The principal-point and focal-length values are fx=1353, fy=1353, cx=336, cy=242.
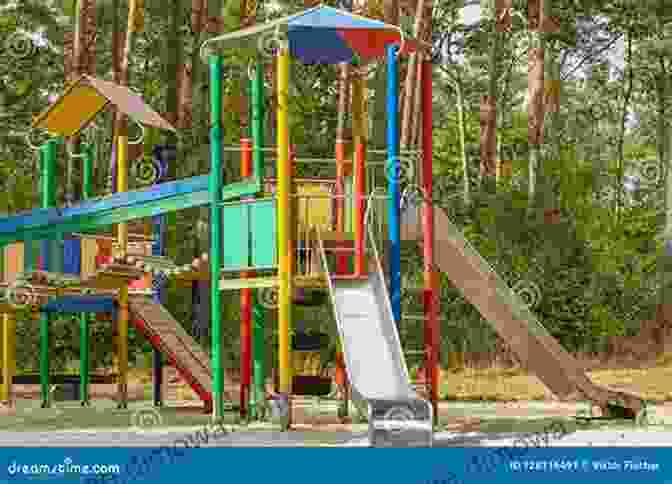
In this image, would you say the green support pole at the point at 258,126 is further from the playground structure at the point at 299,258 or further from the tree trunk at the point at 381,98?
the tree trunk at the point at 381,98

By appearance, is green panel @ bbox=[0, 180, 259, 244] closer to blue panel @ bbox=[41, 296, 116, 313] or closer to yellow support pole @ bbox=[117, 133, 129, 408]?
yellow support pole @ bbox=[117, 133, 129, 408]

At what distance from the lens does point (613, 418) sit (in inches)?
678

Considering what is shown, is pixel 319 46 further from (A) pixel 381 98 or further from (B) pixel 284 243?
(A) pixel 381 98

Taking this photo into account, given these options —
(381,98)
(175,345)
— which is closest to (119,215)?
(175,345)

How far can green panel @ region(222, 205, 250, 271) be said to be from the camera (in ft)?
51.8

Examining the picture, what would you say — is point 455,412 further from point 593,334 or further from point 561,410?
point 593,334

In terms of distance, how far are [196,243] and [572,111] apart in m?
33.2

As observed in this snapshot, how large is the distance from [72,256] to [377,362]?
231 inches

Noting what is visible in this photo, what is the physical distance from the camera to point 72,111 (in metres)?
21.5

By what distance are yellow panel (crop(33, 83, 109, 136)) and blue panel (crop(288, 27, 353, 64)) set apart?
15.6 ft

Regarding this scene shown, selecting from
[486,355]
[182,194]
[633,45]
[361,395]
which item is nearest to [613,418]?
[361,395]

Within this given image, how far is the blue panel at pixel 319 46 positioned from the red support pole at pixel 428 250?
1.07 m

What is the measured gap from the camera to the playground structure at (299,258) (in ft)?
49.7

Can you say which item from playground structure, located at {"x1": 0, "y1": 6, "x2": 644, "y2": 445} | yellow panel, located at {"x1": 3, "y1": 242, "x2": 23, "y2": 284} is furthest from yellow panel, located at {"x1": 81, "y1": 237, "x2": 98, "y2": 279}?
yellow panel, located at {"x1": 3, "y1": 242, "x2": 23, "y2": 284}
